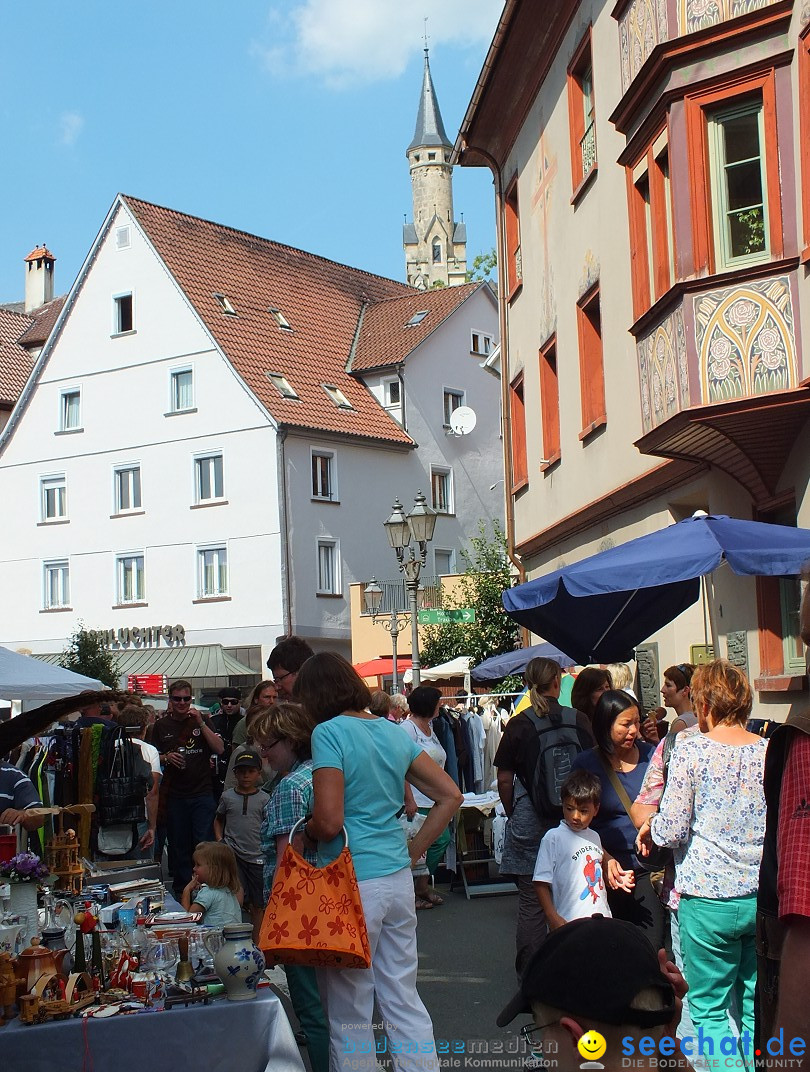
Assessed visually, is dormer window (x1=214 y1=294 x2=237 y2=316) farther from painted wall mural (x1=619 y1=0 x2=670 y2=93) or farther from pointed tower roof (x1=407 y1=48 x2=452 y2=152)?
pointed tower roof (x1=407 y1=48 x2=452 y2=152)

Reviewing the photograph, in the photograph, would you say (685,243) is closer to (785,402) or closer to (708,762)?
(785,402)

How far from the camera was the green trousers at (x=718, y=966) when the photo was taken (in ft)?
17.8

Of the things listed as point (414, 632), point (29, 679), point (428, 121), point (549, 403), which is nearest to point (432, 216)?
point (428, 121)

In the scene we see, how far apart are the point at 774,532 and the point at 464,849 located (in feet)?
21.1

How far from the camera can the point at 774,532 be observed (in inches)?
330

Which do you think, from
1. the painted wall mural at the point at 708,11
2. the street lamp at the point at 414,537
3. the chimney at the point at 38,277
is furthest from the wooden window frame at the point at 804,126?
the chimney at the point at 38,277

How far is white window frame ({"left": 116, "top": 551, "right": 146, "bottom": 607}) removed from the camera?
42312mm

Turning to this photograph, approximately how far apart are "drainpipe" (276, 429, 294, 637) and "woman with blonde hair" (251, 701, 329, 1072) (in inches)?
1318

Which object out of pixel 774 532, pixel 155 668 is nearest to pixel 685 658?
pixel 774 532

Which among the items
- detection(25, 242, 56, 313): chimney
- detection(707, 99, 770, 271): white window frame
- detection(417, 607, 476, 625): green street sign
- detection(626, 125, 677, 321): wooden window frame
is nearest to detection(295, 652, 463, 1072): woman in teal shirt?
detection(707, 99, 770, 271): white window frame

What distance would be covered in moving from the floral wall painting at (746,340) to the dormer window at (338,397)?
3215 cm

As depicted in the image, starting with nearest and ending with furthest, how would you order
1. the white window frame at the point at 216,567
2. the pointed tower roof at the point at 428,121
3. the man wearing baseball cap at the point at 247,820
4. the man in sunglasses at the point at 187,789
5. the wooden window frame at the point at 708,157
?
the man wearing baseball cap at the point at 247,820
the wooden window frame at the point at 708,157
the man in sunglasses at the point at 187,789
the white window frame at the point at 216,567
the pointed tower roof at the point at 428,121

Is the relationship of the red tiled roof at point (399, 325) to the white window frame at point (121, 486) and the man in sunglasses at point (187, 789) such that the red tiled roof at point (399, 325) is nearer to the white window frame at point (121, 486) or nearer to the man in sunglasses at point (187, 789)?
the white window frame at point (121, 486)

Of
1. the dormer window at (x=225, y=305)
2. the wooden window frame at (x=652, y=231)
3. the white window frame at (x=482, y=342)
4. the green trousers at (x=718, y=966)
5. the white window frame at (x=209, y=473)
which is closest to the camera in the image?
the green trousers at (x=718, y=966)
